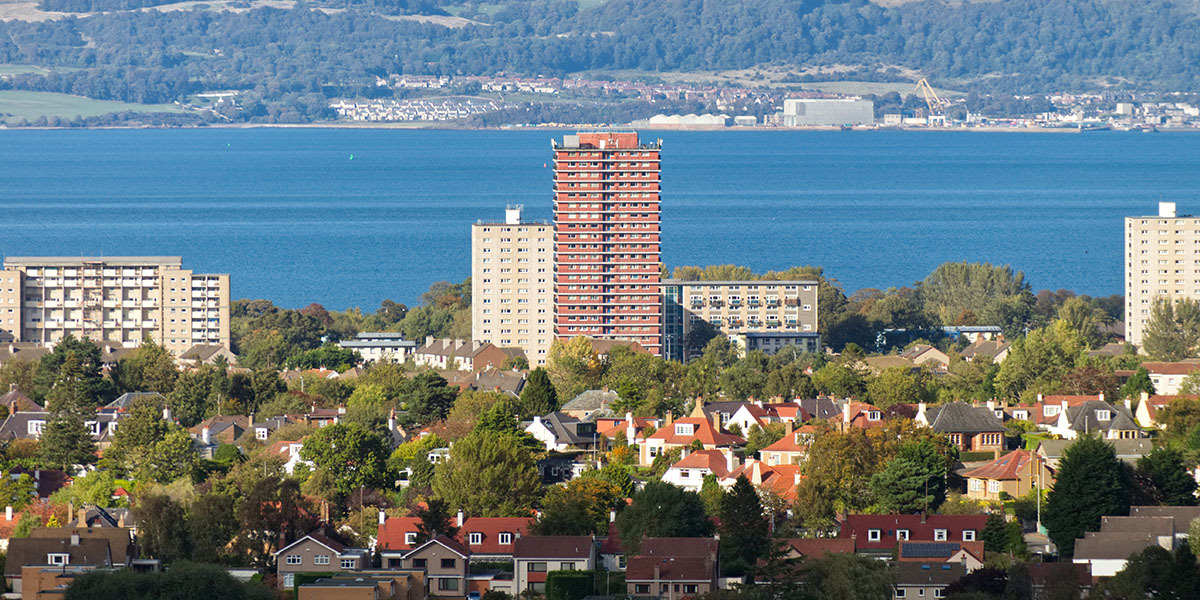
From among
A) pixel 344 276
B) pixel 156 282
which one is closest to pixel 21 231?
pixel 344 276

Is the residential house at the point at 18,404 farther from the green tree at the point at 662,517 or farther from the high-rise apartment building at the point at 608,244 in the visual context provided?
the high-rise apartment building at the point at 608,244

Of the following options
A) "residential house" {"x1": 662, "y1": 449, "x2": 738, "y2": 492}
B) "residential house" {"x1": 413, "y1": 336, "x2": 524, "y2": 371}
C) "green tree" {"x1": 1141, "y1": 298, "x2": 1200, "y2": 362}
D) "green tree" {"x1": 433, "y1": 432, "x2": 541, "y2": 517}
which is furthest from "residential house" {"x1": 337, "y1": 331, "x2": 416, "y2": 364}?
"green tree" {"x1": 433, "y1": 432, "x2": 541, "y2": 517}

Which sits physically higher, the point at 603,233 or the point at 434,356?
the point at 603,233

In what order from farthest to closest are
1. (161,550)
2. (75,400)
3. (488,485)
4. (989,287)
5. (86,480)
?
(989,287) < (75,400) < (86,480) < (488,485) < (161,550)

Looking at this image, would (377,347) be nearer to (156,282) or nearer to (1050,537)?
(156,282)

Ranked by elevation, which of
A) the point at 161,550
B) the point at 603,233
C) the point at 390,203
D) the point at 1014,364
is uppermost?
the point at 390,203
